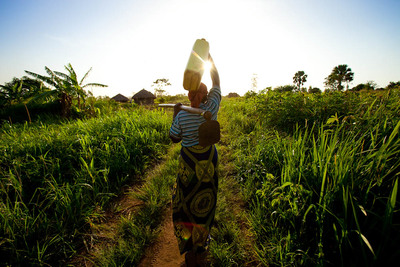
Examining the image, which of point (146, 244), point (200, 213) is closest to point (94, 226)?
point (146, 244)

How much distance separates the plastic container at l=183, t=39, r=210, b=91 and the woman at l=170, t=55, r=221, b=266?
12.0 inches

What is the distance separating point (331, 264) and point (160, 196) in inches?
84.0

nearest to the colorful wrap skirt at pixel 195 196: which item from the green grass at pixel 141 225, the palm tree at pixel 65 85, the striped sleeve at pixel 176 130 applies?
the striped sleeve at pixel 176 130

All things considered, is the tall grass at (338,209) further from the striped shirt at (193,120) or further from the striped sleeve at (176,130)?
the striped sleeve at (176,130)

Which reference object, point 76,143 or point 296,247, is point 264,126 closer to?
point 296,247

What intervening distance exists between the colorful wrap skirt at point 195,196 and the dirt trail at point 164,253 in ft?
0.97

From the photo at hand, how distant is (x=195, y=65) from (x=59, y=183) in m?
2.89

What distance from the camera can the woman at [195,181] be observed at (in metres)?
1.51

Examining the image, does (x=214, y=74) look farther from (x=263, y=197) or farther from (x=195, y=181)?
(x=263, y=197)

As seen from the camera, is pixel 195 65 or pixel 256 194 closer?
pixel 195 65

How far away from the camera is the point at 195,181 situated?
5.05 feet

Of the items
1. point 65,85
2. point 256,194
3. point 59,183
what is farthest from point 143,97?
point 256,194

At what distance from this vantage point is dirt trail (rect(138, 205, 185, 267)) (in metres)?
1.70

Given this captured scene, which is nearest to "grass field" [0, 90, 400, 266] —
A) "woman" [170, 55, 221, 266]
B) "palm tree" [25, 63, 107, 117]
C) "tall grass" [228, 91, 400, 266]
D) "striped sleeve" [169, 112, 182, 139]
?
"tall grass" [228, 91, 400, 266]
